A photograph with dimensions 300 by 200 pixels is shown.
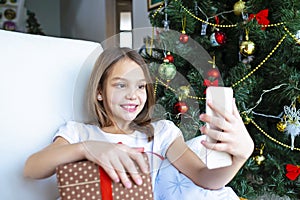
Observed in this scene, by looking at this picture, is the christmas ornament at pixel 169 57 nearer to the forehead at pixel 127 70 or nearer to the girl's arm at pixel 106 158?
the forehead at pixel 127 70

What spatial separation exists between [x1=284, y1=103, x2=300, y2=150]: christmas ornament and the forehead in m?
0.64

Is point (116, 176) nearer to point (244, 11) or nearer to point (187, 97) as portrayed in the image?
point (187, 97)

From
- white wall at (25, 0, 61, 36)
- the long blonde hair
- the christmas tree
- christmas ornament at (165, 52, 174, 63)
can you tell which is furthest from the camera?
white wall at (25, 0, 61, 36)

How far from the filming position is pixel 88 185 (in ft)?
1.85

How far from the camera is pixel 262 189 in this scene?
120 centimetres

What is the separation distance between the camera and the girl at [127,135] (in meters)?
0.56

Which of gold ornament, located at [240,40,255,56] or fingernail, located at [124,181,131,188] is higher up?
gold ornament, located at [240,40,255,56]

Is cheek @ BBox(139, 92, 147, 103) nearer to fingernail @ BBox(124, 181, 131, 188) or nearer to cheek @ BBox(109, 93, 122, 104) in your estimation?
cheek @ BBox(109, 93, 122, 104)

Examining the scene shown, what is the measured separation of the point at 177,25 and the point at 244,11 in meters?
0.20

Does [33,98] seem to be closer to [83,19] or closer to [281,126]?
[281,126]

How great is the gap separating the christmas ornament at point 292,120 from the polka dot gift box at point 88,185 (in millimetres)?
687

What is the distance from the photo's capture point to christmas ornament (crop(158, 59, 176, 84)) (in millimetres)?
751

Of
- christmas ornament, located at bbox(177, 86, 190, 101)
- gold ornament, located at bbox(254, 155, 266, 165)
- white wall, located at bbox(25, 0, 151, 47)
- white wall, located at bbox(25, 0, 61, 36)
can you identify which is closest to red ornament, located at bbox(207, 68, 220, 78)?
christmas ornament, located at bbox(177, 86, 190, 101)

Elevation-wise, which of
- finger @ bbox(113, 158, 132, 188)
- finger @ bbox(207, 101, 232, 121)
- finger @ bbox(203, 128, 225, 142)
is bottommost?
finger @ bbox(113, 158, 132, 188)
